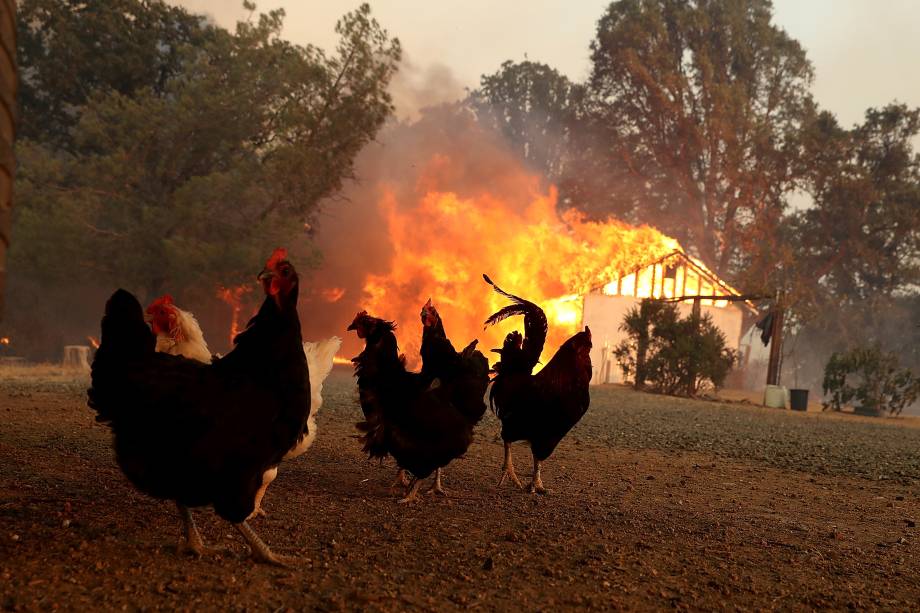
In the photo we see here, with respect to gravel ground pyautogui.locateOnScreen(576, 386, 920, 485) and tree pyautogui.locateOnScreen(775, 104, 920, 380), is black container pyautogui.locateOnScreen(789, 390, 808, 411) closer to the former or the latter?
gravel ground pyautogui.locateOnScreen(576, 386, 920, 485)

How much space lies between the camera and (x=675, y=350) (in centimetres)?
2653

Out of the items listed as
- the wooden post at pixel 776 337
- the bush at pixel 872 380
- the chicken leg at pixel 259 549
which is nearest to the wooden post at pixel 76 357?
the chicken leg at pixel 259 549

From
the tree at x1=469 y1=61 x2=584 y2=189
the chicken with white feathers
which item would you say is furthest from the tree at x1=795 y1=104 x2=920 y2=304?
the chicken with white feathers

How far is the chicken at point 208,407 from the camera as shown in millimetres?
4672

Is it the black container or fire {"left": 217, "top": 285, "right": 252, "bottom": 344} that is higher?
fire {"left": 217, "top": 285, "right": 252, "bottom": 344}

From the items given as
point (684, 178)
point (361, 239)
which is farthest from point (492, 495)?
point (684, 178)

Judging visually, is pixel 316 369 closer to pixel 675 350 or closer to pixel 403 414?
pixel 403 414

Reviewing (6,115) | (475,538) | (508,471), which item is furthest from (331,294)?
(6,115)

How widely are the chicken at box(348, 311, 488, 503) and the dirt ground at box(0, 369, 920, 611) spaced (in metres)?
0.45

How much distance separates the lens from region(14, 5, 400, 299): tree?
25234 millimetres

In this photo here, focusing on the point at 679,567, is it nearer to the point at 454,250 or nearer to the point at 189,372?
the point at 189,372

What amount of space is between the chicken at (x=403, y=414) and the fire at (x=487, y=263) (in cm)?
2704

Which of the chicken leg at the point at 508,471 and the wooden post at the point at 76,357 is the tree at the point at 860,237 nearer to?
the wooden post at the point at 76,357

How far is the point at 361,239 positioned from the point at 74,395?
26.2m
